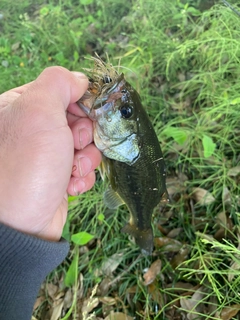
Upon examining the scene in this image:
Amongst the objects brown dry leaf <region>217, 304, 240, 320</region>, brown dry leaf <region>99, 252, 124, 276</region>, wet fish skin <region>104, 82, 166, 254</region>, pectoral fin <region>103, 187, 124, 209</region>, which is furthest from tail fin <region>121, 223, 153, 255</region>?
brown dry leaf <region>217, 304, 240, 320</region>

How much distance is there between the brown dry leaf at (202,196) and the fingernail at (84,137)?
0.87 metres

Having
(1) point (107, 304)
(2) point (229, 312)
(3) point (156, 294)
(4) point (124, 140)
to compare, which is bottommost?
(1) point (107, 304)

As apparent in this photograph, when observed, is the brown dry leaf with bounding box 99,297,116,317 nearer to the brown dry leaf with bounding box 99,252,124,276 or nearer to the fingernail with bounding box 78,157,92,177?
the brown dry leaf with bounding box 99,252,124,276

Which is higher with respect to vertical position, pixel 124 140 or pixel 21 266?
pixel 124 140

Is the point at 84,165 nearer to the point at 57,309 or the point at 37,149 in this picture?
the point at 37,149

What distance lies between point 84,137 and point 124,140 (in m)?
0.24

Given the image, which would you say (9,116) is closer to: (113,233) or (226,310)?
(113,233)

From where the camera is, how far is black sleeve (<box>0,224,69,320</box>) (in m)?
1.27

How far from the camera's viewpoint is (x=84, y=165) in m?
1.63

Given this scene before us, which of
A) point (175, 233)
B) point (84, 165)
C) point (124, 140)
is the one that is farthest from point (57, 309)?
point (124, 140)

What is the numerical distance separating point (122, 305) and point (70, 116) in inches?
44.2

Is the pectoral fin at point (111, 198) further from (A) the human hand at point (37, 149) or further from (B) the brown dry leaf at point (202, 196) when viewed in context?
(B) the brown dry leaf at point (202, 196)

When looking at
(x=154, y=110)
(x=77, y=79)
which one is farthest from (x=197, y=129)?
(x=77, y=79)

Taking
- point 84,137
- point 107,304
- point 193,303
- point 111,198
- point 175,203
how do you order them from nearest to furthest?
1. point 84,137
2. point 111,198
3. point 193,303
4. point 107,304
5. point 175,203
